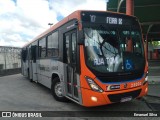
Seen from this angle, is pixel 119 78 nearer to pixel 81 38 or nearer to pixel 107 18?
pixel 81 38

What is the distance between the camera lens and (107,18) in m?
6.54

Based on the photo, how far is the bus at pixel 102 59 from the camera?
19.6 ft

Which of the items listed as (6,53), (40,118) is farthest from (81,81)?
(6,53)

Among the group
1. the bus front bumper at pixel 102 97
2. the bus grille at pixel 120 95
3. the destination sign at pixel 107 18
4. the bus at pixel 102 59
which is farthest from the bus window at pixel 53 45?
the bus grille at pixel 120 95

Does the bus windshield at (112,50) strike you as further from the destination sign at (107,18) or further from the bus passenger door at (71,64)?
the bus passenger door at (71,64)

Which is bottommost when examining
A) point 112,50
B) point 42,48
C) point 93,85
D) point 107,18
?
point 93,85

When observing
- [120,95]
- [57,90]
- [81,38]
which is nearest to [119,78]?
[120,95]

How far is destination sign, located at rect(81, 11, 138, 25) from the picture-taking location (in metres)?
6.32

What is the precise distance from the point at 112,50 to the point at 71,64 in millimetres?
1377

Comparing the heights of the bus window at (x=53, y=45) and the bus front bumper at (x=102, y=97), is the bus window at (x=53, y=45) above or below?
above

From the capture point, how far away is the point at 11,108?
290 inches

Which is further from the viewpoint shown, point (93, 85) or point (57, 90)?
point (57, 90)

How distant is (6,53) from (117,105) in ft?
63.5

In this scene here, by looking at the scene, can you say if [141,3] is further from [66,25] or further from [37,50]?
[66,25]
